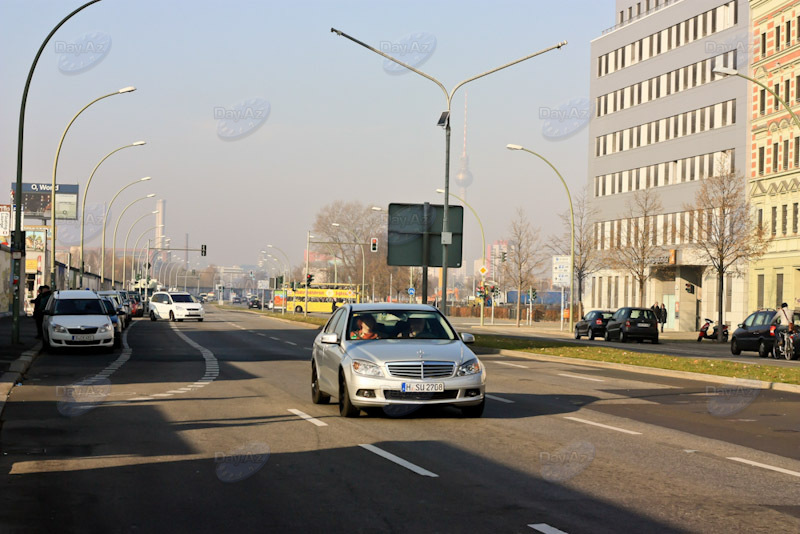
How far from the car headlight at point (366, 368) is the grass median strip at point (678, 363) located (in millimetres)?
11114

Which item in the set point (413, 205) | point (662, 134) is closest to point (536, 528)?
point (413, 205)

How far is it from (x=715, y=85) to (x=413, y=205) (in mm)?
40779

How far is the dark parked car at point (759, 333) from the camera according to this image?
35.1m

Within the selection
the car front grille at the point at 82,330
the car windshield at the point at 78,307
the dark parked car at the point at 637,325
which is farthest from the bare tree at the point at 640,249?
the car front grille at the point at 82,330

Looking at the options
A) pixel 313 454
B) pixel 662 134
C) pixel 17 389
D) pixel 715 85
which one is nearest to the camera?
pixel 313 454

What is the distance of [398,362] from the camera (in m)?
12.7

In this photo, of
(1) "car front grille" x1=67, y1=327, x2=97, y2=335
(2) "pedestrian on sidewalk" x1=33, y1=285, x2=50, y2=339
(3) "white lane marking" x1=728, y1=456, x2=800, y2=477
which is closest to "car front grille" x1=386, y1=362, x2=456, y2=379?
(3) "white lane marking" x1=728, y1=456, x2=800, y2=477

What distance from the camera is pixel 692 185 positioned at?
225 ft

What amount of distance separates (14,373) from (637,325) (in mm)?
32206

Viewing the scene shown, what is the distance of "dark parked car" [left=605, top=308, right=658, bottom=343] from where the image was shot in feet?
151

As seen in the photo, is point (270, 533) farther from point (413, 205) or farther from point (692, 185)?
point (692, 185)

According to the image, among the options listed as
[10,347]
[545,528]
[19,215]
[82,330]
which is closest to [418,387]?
[545,528]

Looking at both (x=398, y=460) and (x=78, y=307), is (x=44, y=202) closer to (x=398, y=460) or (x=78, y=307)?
(x=78, y=307)

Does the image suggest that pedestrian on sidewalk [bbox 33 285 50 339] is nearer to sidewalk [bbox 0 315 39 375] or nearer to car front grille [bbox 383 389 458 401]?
sidewalk [bbox 0 315 39 375]
